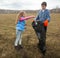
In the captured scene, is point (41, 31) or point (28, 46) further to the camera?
point (28, 46)

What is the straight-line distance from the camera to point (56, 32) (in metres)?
16.9

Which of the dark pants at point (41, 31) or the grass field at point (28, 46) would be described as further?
the grass field at point (28, 46)

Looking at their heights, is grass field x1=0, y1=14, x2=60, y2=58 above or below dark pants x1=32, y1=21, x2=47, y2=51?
below

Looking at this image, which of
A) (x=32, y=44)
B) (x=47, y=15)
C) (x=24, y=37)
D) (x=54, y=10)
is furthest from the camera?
(x=54, y=10)

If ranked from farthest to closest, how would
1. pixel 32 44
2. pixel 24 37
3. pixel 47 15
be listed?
1. pixel 24 37
2. pixel 32 44
3. pixel 47 15

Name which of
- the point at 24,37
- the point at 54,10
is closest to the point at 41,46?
the point at 24,37

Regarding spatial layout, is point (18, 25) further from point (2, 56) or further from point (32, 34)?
point (32, 34)

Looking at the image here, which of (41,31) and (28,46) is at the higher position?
(41,31)

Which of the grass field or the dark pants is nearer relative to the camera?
the dark pants

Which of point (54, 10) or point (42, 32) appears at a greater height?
point (42, 32)

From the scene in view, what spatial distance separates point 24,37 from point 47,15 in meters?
3.33

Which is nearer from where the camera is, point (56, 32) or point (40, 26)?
point (40, 26)

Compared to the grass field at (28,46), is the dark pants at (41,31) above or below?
above

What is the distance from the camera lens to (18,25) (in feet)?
41.3
